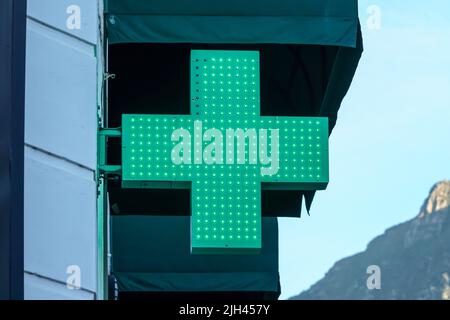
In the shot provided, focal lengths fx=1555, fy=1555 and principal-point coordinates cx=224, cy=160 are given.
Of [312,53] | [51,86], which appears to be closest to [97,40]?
[51,86]

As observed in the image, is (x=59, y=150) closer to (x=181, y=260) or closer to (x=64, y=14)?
(x=64, y=14)

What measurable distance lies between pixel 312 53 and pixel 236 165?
481 cm

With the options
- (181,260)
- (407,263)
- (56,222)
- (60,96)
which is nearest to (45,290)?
(56,222)

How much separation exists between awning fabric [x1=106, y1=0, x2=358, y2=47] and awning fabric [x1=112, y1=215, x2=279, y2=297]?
17.1ft

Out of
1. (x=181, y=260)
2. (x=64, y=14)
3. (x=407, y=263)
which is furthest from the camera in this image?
(x=407, y=263)

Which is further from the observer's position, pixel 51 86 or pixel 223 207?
pixel 223 207

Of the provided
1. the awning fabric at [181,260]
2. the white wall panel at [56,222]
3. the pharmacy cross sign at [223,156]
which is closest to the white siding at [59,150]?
the white wall panel at [56,222]

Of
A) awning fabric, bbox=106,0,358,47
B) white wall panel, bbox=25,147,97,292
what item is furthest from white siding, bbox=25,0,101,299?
awning fabric, bbox=106,0,358,47

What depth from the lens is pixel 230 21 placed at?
1873cm

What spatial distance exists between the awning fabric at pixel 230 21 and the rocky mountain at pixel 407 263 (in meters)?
70.2

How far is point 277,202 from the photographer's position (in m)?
25.2

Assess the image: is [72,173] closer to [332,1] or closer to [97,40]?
[97,40]

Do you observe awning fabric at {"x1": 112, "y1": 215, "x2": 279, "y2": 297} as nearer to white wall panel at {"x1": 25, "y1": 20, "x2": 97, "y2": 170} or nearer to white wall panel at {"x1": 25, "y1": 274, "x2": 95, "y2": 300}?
white wall panel at {"x1": 25, "y1": 20, "x2": 97, "y2": 170}

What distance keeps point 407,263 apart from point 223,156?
87751mm
